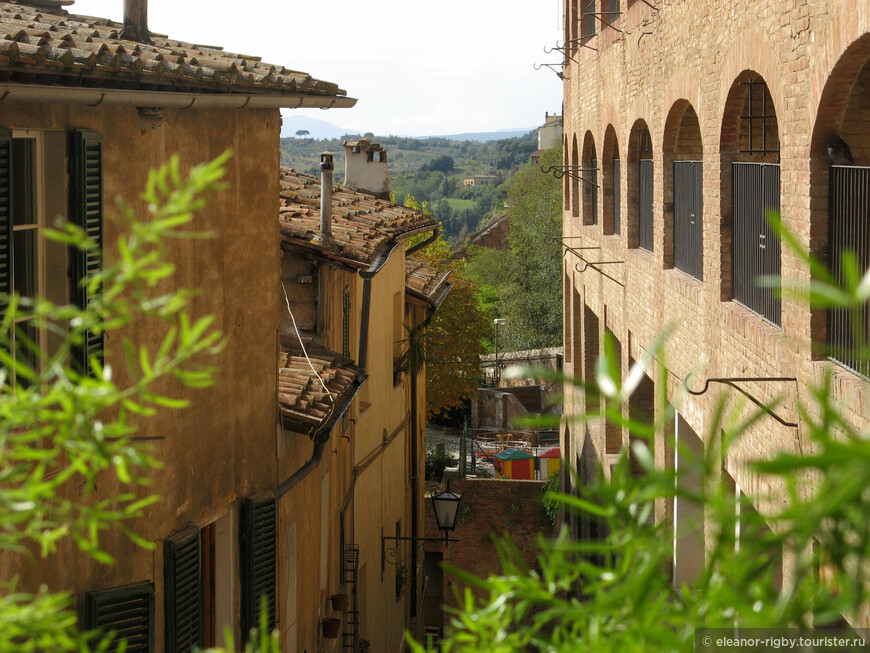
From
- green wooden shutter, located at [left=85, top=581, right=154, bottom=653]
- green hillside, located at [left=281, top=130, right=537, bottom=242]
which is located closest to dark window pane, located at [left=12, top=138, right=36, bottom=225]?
green wooden shutter, located at [left=85, top=581, right=154, bottom=653]

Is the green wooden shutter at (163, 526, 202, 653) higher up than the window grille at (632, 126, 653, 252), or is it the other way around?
the window grille at (632, 126, 653, 252)

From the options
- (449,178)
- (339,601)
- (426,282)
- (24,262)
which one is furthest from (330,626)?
(449,178)

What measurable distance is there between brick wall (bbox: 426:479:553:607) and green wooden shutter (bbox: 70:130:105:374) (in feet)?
53.5

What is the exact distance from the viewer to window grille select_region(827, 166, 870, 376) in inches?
222

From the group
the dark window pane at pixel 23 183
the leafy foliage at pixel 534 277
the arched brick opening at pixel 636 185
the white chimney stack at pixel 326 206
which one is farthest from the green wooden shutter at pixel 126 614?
the leafy foliage at pixel 534 277

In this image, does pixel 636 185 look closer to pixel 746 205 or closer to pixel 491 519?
pixel 746 205

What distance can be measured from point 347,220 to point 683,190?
4.49 meters

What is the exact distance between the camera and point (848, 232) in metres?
5.86

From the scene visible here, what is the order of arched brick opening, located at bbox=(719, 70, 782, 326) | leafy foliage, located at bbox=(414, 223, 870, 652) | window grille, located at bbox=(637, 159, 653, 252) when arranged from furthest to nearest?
window grille, located at bbox=(637, 159, 653, 252), arched brick opening, located at bbox=(719, 70, 782, 326), leafy foliage, located at bbox=(414, 223, 870, 652)

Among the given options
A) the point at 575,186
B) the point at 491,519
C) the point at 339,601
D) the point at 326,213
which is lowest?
the point at 491,519

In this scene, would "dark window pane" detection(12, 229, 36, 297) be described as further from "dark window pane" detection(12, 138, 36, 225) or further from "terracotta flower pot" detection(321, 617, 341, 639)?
"terracotta flower pot" detection(321, 617, 341, 639)

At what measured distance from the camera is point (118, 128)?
6.14 meters

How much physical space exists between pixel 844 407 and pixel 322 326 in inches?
247

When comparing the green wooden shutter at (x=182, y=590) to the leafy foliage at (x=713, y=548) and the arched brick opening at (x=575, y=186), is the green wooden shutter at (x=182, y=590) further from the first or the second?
the arched brick opening at (x=575, y=186)
